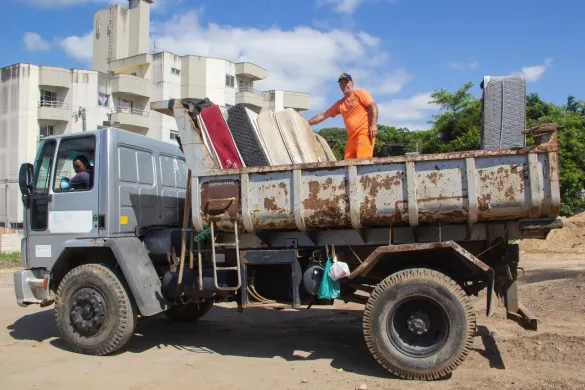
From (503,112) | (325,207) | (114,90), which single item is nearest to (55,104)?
(114,90)

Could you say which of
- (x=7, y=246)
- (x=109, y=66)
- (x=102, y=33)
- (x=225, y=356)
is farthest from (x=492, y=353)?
(x=102, y=33)

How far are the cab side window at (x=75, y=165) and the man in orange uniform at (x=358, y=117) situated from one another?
2678 mm

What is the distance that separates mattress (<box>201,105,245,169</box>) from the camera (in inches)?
216

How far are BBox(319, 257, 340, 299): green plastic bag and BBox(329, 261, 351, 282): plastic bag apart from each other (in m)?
0.05

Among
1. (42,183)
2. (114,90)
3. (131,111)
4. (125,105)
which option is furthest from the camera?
(131,111)

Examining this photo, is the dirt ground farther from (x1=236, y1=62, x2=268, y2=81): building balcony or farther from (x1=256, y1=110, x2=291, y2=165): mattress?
(x1=236, y1=62, x2=268, y2=81): building balcony

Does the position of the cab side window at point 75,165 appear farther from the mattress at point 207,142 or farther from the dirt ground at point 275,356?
the dirt ground at point 275,356

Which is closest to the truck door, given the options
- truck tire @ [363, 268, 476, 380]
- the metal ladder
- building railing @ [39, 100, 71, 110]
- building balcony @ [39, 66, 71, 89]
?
the metal ladder

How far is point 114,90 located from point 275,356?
32.2 meters

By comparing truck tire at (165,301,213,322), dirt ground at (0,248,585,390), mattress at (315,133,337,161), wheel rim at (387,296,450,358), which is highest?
mattress at (315,133,337,161)

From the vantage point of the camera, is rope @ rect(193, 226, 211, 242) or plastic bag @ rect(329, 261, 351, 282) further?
rope @ rect(193, 226, 211, 242)

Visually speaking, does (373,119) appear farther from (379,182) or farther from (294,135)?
(379,182)

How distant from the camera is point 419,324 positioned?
191 inches

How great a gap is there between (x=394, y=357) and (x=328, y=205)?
1536mm
